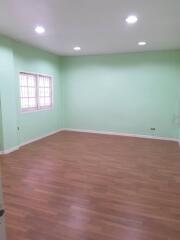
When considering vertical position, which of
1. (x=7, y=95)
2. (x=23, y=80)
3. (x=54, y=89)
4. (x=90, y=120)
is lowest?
(x=90, y=120)

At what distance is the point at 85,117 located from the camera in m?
6.70

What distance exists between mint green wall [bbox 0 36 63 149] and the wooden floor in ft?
2.07

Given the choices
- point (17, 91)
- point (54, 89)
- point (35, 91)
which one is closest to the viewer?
point (17, 91)

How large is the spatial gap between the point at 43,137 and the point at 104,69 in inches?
115

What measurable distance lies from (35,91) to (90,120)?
2083 millimetres

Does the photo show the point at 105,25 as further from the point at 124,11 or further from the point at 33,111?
the point at 33,111

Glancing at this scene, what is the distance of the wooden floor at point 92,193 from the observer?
1996mm

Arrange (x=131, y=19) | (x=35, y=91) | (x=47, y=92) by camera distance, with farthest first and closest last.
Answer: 1. (x=47, y=92)
2. (x=35, y=91)
3. (x=131, y=19)

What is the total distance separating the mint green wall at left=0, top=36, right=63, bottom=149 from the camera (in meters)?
4.30

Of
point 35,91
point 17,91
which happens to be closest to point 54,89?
point 35,91

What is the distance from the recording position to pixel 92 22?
11.0 ft

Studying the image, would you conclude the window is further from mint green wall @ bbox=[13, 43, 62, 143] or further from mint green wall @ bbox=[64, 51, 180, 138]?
mint green wall @ bbox=[64, 51, 180, 138]

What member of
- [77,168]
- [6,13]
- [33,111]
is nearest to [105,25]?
[6,13]

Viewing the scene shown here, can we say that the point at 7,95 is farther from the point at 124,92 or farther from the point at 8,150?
the point at 124,92
